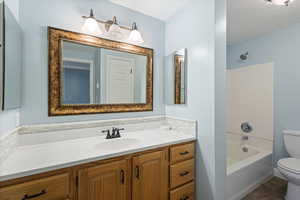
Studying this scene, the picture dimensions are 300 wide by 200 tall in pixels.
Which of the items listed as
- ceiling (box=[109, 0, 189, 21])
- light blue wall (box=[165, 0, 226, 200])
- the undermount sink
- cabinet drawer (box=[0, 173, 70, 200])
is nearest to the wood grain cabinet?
cabinet drawer (box=[0, 173, 70, 200])

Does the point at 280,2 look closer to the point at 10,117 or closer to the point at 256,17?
the point at 256,17

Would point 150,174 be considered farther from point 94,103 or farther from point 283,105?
point 283,105

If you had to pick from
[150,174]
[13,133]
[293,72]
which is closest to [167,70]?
[150,174]

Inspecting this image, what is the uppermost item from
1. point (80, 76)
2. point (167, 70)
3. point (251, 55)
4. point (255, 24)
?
point (255, 24)

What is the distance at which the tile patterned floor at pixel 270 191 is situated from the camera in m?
1.81

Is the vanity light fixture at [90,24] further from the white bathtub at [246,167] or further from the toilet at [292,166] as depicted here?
the toilet at [292,166]

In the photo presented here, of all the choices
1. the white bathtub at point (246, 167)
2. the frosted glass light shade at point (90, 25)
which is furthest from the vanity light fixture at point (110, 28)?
the white bathtub at point (246, 167)

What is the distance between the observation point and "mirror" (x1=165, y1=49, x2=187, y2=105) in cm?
166

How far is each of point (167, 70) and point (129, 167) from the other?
1.33m

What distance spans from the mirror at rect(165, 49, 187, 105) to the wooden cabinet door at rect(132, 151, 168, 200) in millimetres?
742

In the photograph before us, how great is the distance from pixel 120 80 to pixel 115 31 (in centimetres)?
54

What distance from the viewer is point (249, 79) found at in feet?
8.53

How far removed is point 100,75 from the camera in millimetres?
1529

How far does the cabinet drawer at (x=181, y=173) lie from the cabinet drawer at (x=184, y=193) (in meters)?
0.05
